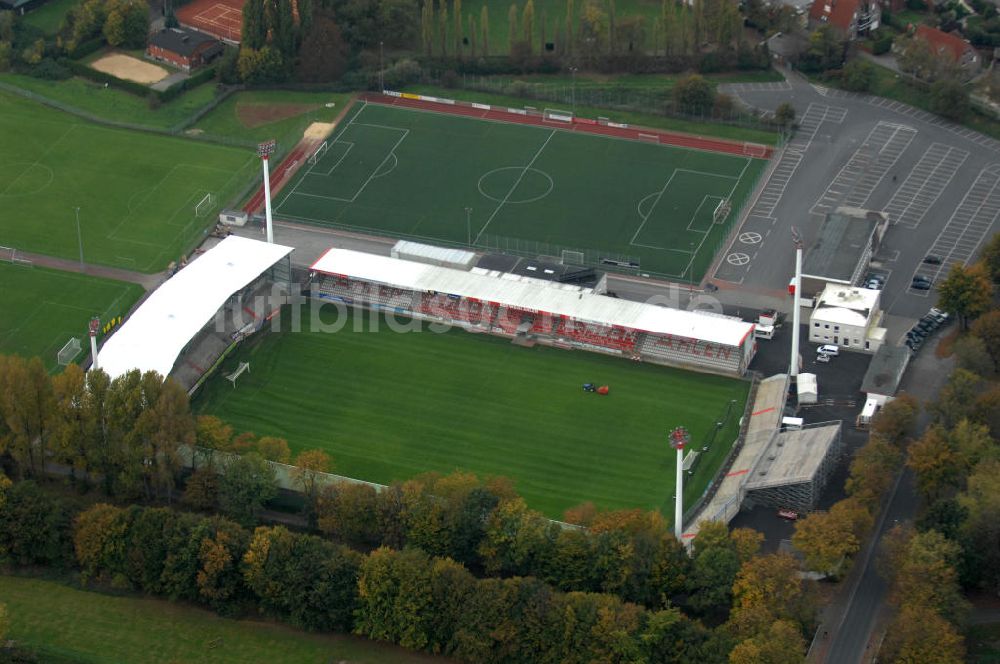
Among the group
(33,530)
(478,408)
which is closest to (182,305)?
(478,408)

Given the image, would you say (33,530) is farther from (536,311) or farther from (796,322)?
(796,322)

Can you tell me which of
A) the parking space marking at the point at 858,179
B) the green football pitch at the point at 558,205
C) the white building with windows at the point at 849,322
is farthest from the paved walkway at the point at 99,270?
the parking space marking at the point at 858,179

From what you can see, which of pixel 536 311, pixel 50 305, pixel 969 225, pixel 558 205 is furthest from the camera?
pixel 558 205

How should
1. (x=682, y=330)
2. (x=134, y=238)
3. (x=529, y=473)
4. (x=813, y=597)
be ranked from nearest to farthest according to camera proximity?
1. (x=813, y=597)
2. (x=529, y=473)
3. (x=682, y=330)
4. (x=134, y=238)

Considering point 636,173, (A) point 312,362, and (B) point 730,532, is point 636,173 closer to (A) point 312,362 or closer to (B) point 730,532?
(A) point 312,362

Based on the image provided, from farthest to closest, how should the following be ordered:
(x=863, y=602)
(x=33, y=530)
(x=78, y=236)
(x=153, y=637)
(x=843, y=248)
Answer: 1. (x=78, y=236)
2. (x=843, y=248)
3. (x=33, y=530)
4. (x=863, y=602)
5. (x=153, y=637)

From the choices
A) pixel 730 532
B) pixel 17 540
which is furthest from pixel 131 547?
pixel 730 532

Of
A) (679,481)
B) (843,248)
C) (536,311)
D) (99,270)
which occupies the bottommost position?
(99,270)
